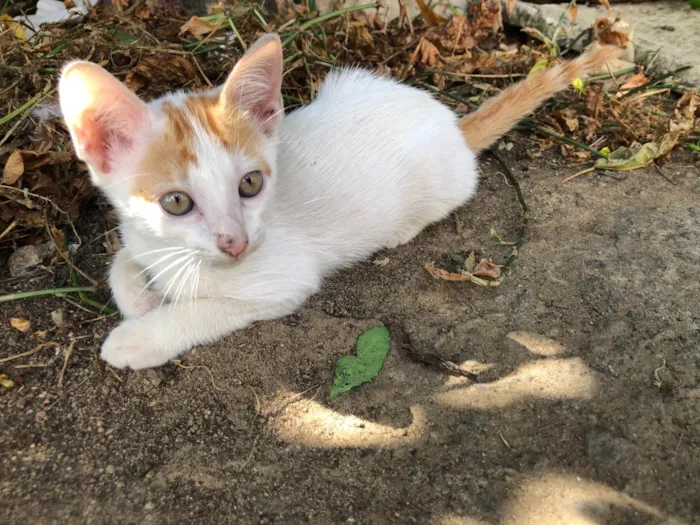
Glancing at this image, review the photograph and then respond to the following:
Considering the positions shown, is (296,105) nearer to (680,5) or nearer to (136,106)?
(136,106)

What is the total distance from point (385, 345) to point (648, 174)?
5.94ft

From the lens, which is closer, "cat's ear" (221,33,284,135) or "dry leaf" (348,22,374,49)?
"cat's ear" (221,33,284,135)

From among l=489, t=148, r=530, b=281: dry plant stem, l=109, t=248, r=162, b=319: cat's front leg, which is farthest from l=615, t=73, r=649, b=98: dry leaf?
l=109, t=248, r=162, b=319: cat's front leg

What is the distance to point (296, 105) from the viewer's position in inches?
126

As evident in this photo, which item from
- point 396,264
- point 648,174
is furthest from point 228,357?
point 648,174

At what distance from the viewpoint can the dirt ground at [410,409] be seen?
1.61 metres

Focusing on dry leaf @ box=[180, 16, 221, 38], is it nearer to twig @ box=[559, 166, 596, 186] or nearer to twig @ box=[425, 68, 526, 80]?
twig @ box=[425, 68, 526, 80]

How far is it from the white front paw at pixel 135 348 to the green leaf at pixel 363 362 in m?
0.63

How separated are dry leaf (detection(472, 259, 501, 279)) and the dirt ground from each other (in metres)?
0.07

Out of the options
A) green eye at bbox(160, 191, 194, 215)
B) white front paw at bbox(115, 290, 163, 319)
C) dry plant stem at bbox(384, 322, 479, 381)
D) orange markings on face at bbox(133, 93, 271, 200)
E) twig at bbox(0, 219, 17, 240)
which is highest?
orange markings on face at bbox(133, 93, 271, 200)

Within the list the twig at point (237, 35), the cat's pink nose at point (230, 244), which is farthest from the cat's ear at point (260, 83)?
the twig at point (237, 35)

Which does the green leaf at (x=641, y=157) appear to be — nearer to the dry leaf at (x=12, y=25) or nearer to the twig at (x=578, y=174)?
the twig at (x=578, y=174)

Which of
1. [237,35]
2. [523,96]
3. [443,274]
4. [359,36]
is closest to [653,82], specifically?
[523,96]

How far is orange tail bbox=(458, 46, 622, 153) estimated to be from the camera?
2814 millimetres
